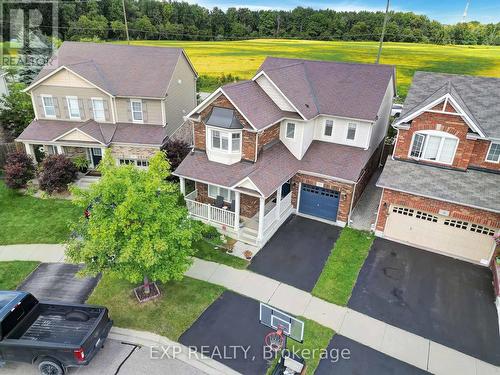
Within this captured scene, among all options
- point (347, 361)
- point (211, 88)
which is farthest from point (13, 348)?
point (211, 88)

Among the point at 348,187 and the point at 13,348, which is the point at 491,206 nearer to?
the point at 348,187

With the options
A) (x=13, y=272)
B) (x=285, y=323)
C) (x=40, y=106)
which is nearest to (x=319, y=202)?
(x=285, y=323)

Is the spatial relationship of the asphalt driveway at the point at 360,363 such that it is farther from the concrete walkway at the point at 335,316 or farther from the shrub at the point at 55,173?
the shrub at the point at 55,173

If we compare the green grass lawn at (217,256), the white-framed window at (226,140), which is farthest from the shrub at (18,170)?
the green grass lawn at (217,256)

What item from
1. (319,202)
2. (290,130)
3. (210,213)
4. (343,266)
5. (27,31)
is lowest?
(343,266)

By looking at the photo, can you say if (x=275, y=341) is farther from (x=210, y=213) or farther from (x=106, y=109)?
(x=106, y=109)

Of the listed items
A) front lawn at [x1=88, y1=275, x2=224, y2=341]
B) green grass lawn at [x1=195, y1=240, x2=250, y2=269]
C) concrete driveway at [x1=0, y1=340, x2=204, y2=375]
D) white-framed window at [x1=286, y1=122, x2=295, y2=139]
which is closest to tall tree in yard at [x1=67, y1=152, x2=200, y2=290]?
front lawn at [x1=88, y1=275, x2=224, y2=341]
